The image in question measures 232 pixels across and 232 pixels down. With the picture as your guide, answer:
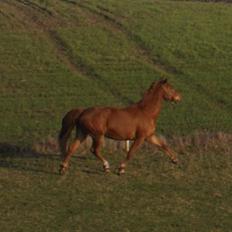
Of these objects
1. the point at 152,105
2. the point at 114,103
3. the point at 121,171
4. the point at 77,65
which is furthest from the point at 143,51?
the point at 121,171

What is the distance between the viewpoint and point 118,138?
15.7 m

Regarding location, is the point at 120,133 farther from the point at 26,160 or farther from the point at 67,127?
the point at 26,160

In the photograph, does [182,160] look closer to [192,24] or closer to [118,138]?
[118,138]

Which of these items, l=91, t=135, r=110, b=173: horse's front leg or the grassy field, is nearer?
the grassy field

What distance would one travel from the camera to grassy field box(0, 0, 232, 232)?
13.1 m

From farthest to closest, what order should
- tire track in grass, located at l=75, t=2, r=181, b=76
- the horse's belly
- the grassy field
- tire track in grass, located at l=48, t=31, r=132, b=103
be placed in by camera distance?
tire track in grass, located at l=75, t=2, r=181, b=76 → tire track in grass, located at l=48, t=31, r=132, b=103 → the horse's belly → the grassy field

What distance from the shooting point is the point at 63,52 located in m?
34.0

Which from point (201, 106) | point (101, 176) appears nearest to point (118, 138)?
point (101, 176)

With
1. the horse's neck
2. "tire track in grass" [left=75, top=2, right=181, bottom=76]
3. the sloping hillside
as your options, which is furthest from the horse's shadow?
"tire track in grass" [left=75, top=2, right=181, bottom=76]

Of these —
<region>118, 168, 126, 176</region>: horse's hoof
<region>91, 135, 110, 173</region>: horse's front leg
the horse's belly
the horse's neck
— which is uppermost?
the horse's neck

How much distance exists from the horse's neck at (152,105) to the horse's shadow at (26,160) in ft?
7.12

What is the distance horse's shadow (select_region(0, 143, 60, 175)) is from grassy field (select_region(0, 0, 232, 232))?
0.07 feet

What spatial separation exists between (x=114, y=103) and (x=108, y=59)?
739cm

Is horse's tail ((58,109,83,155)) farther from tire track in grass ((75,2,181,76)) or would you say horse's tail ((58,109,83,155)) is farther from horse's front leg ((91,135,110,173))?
tire track in grass ((75,2,181,76))
